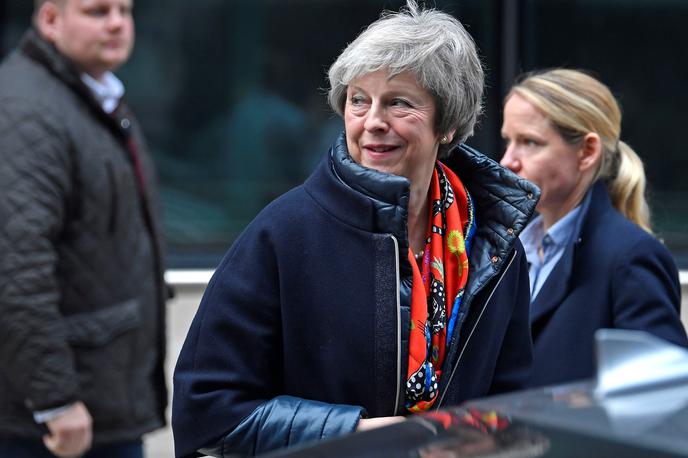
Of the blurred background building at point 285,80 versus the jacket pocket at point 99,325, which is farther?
the blurred background building at point 285,80

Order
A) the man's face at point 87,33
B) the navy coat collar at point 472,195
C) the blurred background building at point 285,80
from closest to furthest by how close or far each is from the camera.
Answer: the navy coat collar at point 472,195 < the man's face at point 87,33 < the blurred background building at point 285,80

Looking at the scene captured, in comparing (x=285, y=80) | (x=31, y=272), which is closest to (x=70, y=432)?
(x=31, y=272)

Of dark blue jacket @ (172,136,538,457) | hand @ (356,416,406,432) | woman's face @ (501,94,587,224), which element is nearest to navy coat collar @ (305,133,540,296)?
dark blue jacket @ (172,136,538,457)

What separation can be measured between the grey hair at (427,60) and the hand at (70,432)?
954mm

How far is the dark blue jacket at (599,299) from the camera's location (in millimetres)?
3674

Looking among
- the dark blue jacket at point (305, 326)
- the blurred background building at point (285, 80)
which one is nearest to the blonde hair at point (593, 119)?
the dark blue jacket at point (305, 326)

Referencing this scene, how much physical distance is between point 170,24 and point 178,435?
14.4 feet

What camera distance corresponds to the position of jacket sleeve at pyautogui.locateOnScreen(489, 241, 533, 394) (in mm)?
3189

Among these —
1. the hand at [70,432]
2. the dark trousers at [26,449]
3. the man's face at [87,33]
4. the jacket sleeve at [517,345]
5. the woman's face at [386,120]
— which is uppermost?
the man's face at [87,33]

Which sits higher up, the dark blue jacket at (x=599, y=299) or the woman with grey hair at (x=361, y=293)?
→ the woman with grey hair at (x=361, y=293)

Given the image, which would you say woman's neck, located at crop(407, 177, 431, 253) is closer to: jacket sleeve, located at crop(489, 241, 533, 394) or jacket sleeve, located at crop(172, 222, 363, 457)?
jacket sleeve, located at crop(489, 241, 533, 394)

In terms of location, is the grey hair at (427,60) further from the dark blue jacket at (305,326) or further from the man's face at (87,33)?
the man's face at (87,33)

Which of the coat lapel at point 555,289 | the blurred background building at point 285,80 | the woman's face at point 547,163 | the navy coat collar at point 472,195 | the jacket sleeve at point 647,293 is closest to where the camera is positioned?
the navy coat collar at point 472,195

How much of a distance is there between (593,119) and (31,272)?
6.35ft
